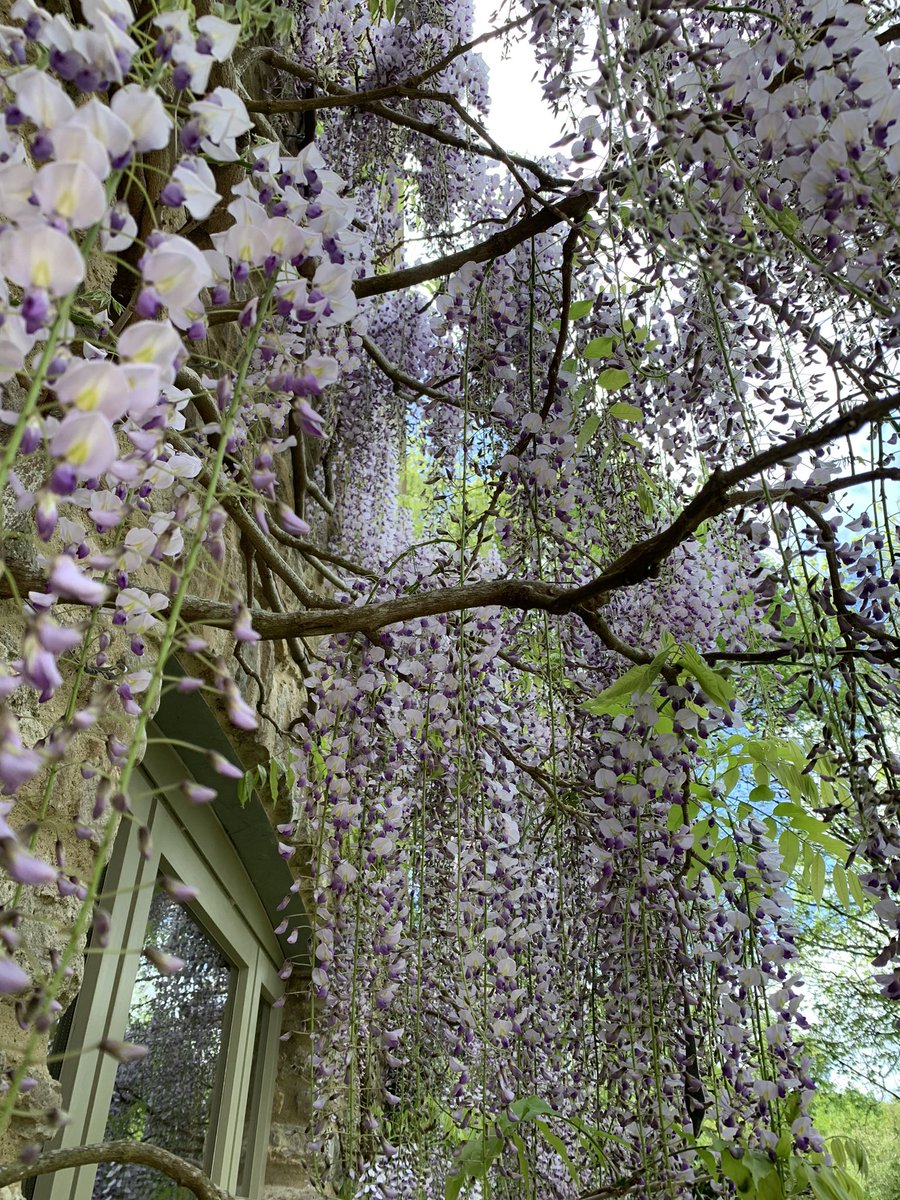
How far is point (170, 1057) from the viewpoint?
7.27 ft

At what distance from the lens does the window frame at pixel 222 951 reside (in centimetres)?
176

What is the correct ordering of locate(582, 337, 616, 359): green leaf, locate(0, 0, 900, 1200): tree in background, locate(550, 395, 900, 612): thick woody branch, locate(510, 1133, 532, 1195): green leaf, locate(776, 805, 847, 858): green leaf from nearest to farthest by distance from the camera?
1. locate(0, 0, 900, 1200): tree in background
2. locate(550, 395, 900, 612): thick woody branch
3. locate(510, 1133, 532, 1195): green leaf
4. locate(776, 805, 847, 858): green leaf
5. locate(582, 337, 616, 359): green leaf

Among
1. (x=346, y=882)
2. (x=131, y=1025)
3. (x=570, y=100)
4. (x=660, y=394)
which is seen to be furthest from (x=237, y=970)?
(x=570, y=100)

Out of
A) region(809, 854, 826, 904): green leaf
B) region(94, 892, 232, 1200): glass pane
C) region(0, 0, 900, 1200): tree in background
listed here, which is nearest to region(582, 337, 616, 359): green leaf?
A: region(0, 0, 900, 1200): tree in background

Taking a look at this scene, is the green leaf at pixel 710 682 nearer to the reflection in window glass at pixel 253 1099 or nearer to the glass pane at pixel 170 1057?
the glass pane at pixel 170 1057

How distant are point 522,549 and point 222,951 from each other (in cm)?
155

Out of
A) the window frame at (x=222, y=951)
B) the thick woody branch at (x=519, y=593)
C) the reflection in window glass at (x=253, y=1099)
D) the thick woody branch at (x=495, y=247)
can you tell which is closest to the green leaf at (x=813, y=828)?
the thick woody branch at (x=519, y=593)

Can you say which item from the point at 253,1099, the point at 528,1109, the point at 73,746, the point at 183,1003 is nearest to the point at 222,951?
the point at 183,1003

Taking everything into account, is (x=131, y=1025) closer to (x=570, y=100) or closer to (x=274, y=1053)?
(x=274, y=1053)

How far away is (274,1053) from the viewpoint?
331 cm

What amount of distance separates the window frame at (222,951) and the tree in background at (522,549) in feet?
1.02

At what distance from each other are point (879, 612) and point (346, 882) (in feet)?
3.17

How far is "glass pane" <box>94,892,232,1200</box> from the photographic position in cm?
194

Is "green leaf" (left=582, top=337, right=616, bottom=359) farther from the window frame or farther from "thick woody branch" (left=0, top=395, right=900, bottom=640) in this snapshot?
the window frame
